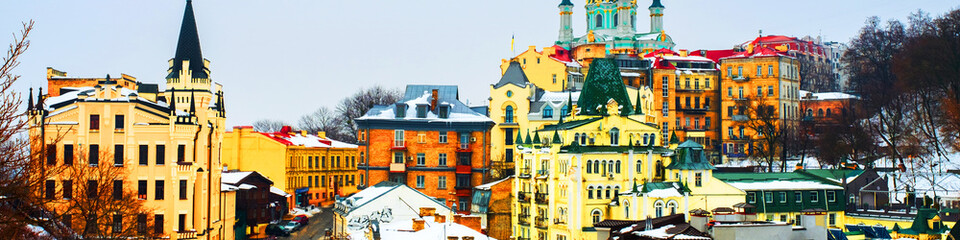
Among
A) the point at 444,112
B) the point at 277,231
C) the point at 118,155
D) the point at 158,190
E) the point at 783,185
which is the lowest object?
the point at 277,231

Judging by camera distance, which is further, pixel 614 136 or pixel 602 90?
pixel 602 90

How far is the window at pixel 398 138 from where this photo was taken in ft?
275

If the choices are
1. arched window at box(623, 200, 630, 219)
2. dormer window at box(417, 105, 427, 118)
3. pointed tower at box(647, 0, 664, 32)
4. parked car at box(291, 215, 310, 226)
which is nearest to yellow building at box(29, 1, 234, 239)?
parked car at box(291, 215, 310, 226)

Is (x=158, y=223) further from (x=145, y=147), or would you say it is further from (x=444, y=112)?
(x=444, y=112)

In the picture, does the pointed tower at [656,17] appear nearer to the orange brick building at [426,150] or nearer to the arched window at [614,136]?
the orange brick building at [426,150]

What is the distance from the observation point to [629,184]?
2798 inches

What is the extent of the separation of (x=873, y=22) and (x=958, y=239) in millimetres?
62065

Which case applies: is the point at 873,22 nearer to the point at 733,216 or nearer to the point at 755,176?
the point at 755,176

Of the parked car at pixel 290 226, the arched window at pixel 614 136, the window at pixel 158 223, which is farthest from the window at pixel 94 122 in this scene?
the arched window at pixel 614 136

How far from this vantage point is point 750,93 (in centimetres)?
10519

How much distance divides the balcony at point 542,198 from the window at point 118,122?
26.0 metres

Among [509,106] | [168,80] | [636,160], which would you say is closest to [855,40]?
[509,106]

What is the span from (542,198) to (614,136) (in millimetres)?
5685

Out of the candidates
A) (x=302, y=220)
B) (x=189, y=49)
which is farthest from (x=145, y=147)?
(x=302, y=220)
